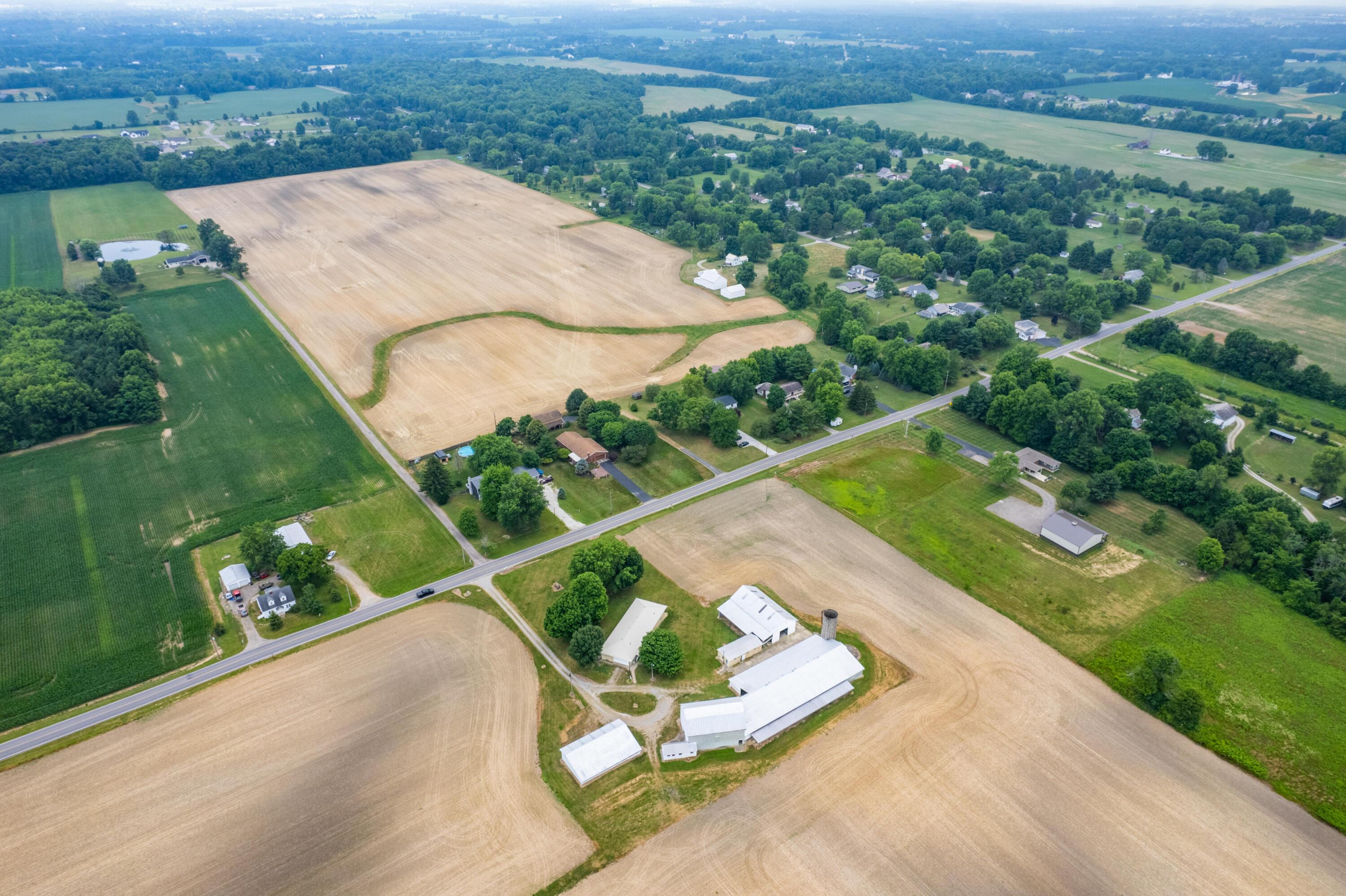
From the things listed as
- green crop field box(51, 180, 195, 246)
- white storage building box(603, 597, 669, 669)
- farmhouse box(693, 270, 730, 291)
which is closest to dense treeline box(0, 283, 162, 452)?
green crop field box(51, 180, 195, 246)

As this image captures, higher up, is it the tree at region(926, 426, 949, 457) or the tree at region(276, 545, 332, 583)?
the tree at region(926, 426, 949, 457)

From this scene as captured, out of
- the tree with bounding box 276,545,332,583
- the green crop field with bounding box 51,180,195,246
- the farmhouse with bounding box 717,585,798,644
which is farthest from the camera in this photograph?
the green crop field with bounding box 51,180,195,246

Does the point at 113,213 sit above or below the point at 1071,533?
below

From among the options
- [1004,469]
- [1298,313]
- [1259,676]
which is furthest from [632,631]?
[1298,313]

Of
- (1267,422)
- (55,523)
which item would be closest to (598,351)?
(55,523)

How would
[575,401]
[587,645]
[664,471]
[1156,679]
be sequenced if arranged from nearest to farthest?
[1156,679] < [587,645] < [664,471] < [575,401]

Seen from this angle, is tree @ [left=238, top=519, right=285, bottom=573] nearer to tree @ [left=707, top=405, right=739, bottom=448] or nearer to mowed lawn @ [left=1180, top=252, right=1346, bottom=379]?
tree @ [left=707, top=405, right=739, bottom=448]

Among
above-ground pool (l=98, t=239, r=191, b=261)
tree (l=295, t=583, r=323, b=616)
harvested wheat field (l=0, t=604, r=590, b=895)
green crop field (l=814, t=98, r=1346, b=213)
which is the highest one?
green crop field (l=814, t=98, r=1346, b=213)

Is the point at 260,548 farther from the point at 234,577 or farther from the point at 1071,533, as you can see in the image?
the point at 1071,533

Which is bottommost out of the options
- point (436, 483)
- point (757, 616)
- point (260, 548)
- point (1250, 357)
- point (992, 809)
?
point (992, 809)
